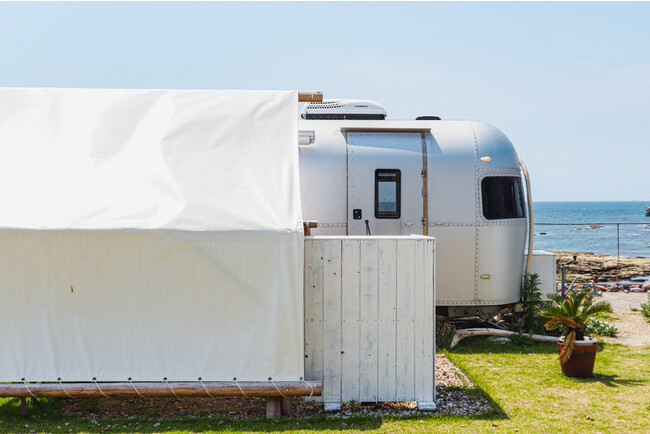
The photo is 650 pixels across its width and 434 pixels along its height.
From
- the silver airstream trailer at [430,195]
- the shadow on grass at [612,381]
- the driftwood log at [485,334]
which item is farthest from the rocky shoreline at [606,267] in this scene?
the shadow on grass at [612,381]

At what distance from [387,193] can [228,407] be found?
4236 mm

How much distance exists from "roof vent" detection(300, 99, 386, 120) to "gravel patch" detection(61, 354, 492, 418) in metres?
4.98

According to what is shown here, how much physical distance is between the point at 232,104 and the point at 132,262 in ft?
8.54

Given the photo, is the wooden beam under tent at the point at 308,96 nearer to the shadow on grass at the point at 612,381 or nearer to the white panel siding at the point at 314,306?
the white panel siding at the point at 314,306

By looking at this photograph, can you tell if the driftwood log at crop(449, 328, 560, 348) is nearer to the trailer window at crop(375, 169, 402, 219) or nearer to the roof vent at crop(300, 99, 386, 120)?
the trailer window at crop(375, 169, 402, 219)

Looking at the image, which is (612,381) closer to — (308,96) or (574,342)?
(574,342)

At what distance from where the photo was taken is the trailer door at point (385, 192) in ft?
31.8

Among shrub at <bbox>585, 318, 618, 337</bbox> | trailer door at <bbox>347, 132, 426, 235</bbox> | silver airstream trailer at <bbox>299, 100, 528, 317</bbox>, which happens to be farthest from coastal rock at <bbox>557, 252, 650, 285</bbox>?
trailer door at <bbox>347, 132, 426, 235</bbox>

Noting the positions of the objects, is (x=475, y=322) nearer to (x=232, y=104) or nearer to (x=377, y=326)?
(x=377, y=326)

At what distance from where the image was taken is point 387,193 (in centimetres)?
974

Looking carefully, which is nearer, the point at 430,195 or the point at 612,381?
the point at 612,381

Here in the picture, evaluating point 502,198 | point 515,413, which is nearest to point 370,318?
point 515,413

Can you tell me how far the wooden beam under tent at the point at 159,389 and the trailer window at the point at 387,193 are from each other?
3.83 meters

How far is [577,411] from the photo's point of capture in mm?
6930
